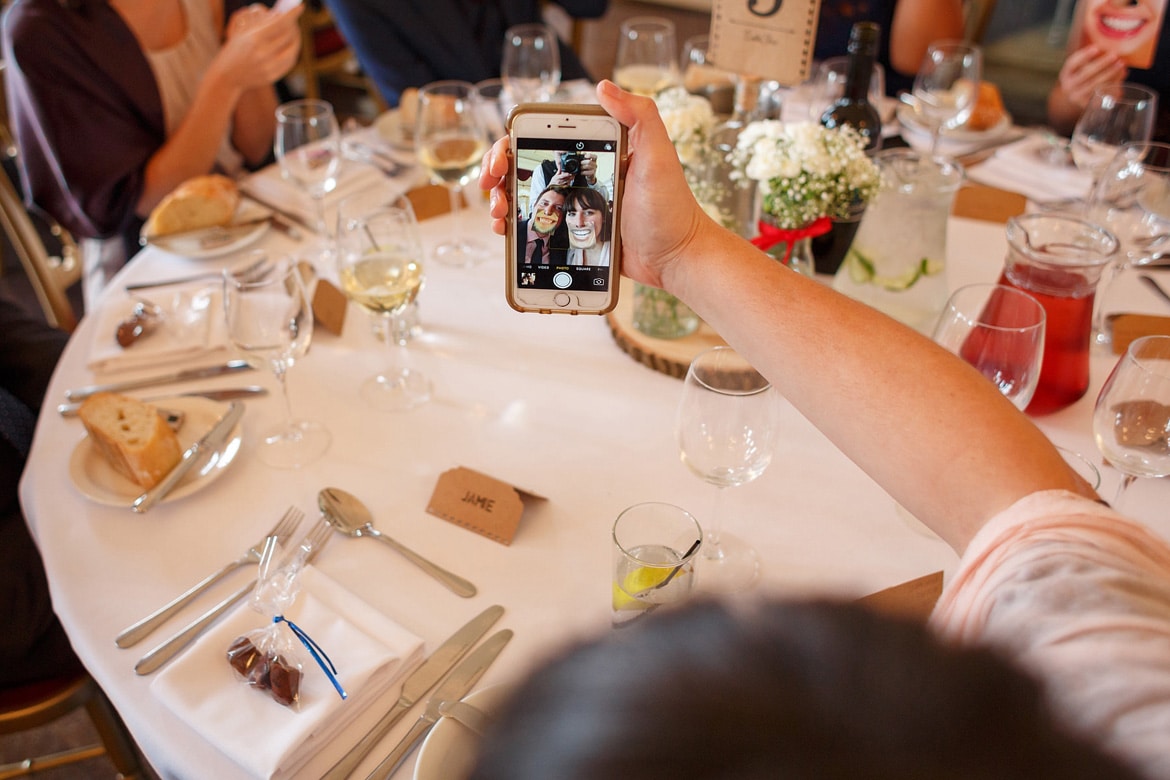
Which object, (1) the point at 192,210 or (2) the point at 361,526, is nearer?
(2) the point at 361,526

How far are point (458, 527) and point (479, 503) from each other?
0.12 feet

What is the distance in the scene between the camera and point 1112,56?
1.76 metres

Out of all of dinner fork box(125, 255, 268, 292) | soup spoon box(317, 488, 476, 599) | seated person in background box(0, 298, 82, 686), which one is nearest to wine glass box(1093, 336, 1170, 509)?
soup spoon box(317, 488, 476, 599)

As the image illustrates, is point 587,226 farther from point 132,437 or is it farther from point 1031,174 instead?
point 1031,174

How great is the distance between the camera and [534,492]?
3.34 ft

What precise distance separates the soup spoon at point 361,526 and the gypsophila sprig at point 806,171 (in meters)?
0.65

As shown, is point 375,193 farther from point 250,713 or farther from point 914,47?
point 914,47

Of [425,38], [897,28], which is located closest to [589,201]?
[425,38]

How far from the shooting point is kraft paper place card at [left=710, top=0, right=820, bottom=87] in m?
1.37

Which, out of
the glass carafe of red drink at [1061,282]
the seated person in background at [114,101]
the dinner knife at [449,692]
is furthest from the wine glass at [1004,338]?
the seated person in background at [114,101]

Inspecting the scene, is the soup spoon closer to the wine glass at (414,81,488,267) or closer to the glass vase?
the glass vase

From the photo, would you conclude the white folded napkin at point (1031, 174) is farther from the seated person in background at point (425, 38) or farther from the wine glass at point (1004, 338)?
the seated person in background at point (425, 38)

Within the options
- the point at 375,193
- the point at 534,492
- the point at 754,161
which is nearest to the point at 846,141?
the point at 754,161

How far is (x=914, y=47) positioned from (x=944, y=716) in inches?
98.2
